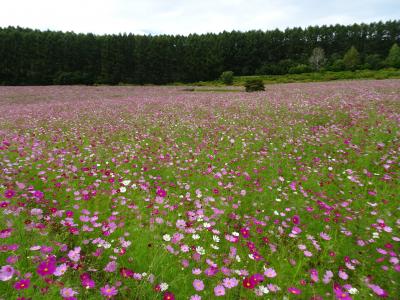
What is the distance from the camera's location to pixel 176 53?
67625mm

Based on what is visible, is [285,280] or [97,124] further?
[97,124]

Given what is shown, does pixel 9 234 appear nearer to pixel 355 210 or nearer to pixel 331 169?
pixel 355 210

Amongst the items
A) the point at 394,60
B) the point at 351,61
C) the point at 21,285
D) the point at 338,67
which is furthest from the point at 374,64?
the point at 21,285

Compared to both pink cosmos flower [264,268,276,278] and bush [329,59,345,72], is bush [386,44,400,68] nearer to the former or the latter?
bush [329,59,345,72]

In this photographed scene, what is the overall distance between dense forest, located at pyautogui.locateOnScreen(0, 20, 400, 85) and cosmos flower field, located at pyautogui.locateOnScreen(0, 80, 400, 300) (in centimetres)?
5803

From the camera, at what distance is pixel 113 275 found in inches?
111

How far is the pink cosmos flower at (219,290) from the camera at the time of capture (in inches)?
94.8

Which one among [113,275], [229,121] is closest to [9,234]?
[113,275]

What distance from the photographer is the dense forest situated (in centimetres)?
5562

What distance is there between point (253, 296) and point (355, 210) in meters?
3.08

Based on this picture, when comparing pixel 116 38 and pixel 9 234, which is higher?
pixel 116 38

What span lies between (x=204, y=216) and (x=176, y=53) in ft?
229

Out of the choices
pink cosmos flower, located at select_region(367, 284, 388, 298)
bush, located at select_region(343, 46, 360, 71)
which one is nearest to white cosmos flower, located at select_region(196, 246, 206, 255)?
pink cosmos flower, located at select_region(367, 284, 388, 298)

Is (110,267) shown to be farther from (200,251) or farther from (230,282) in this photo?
(230,282)
